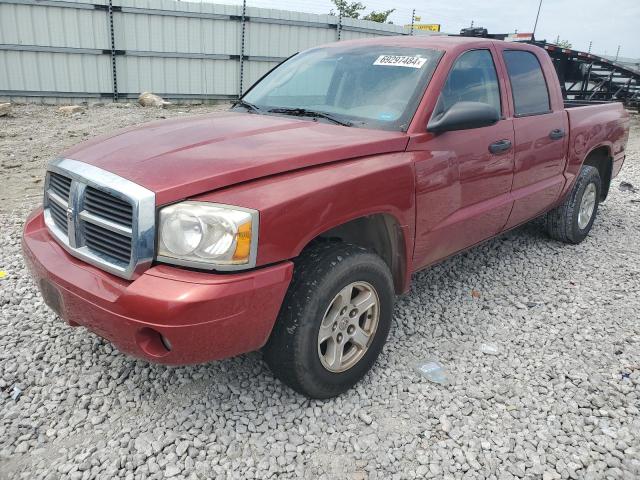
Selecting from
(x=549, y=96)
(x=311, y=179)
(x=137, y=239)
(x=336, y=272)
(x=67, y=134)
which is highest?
(x=549, y=96)

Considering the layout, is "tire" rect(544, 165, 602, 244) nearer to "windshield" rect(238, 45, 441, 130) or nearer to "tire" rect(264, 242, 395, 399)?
"windshield" rect(238, 45, 441, 130)

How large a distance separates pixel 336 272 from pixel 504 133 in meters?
1.81

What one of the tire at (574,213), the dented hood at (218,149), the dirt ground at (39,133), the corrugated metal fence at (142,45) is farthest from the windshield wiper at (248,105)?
the corrugated metal fence at (142,45)

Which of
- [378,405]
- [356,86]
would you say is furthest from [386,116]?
[378,405]

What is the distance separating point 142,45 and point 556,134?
1088cm

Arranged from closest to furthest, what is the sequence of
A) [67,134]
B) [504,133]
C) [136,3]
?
[504,133] < [67,134] < [136,3]

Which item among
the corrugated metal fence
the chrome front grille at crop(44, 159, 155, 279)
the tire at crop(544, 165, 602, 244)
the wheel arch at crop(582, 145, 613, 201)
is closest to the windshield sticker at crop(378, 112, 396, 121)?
the chrome front grille at crop(44, 159, 155, 279)

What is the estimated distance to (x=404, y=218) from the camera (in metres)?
2.74

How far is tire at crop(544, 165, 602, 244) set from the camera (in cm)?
472

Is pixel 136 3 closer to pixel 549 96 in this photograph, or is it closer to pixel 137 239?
pixel 549 96

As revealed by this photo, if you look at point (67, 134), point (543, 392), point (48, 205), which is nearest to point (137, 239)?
point (48, 205)

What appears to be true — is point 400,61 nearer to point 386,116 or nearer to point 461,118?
point 386,116

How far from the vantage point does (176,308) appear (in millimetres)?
1935

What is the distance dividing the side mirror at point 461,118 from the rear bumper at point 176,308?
125cm
